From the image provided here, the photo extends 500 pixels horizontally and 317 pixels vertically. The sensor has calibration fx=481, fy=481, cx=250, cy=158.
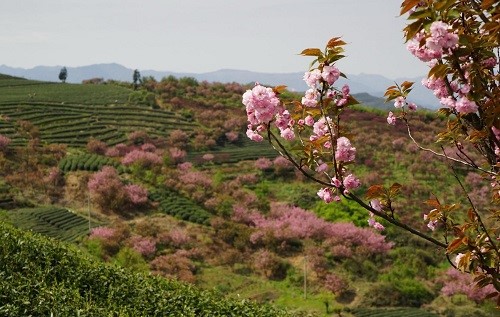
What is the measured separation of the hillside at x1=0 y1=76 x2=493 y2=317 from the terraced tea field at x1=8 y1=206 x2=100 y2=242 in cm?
9

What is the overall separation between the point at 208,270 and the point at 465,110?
17.7 m

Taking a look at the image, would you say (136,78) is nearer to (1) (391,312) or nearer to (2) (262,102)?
(1) (391,312)

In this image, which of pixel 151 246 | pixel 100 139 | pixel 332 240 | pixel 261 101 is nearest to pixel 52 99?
pixel 100 139

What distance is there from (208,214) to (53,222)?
24.7ft

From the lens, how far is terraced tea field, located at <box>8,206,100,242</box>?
21.5 meters

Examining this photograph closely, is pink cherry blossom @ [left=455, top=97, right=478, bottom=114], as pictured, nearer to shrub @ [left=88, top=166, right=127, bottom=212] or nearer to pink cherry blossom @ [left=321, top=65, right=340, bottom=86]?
pink cherry blossom @ [left=321, top=65, right=340, bottom=86]

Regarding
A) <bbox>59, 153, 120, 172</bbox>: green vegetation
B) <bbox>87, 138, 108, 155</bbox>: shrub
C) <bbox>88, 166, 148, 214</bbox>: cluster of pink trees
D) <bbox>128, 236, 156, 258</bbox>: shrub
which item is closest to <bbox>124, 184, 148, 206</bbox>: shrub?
<bbox>88, 166, 148, 214</bbox>: cluster of pink trees

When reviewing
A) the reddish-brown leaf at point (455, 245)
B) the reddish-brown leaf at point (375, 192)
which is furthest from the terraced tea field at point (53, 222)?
the reddish-brown leaf at point (455, 245)

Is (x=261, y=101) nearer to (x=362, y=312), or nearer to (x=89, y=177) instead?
(x=362, y=312)

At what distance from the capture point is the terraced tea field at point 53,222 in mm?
21492

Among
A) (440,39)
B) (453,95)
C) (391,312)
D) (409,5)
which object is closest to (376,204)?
(453,95)

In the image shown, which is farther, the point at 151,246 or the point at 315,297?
the point at 151,246

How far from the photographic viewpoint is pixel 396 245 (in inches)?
934

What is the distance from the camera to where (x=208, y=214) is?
25234mm
